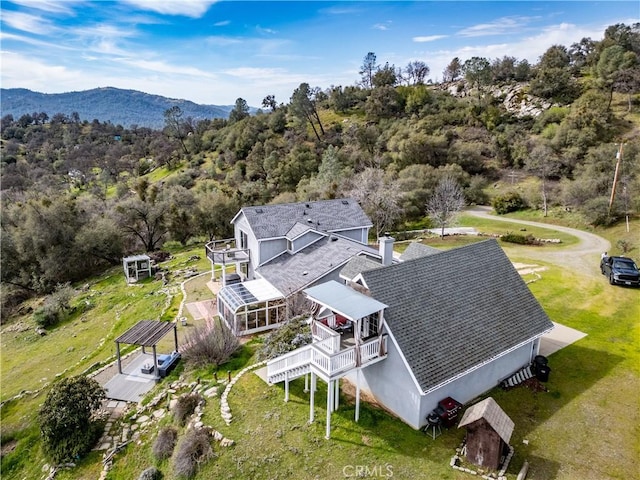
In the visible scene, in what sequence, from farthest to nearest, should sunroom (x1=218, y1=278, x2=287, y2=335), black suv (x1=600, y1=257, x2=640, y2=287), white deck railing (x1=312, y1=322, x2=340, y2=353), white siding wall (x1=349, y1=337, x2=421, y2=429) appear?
black suv (x1=600, y1=257, x2=640, y2=287)
sunroom (x1=218, y1=278, x2=287, y2=335)
white siding wall (x1=349, y1=337, x2=421, y2=429)
white deck railing (x1=312, y1=322, x2=340, y2=353)

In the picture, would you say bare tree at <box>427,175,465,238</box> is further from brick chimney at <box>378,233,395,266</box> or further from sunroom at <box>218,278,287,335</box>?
sunroom at <box>218,278,287,335</box>

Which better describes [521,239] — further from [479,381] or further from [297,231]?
[479,381]

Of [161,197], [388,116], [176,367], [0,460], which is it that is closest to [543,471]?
[176,367]

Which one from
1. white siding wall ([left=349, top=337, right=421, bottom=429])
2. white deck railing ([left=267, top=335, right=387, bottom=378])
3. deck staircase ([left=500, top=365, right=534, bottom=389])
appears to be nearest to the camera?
white deck railing ([left=267, top=335, right=387, bottom=378])

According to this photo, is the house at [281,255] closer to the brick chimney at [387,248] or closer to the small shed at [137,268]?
the brick chimney at [387,248]

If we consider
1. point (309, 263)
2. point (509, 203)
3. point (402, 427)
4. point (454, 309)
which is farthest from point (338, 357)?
point (509, 203)

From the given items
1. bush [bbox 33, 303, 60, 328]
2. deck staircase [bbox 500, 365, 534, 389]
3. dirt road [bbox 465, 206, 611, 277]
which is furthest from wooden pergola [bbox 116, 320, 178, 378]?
dirt road [bbox 465, 206, 611, 277]

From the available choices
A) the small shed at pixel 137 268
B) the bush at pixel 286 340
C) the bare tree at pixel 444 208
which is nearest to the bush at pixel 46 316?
the small shed at pixel 137 268
